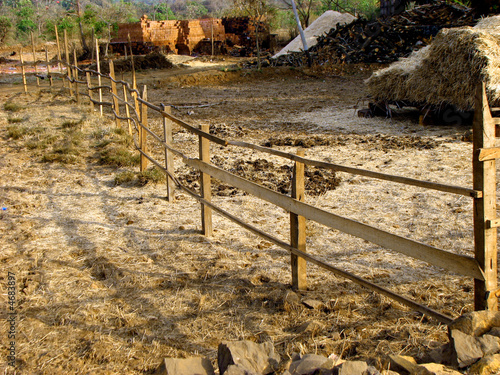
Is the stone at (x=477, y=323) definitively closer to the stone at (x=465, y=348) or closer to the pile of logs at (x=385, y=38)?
the stone at (x=465, y=348)

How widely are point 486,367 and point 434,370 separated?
23cm

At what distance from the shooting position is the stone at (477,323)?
2.18 meters

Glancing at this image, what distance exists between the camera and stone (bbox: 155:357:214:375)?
6.97 ft

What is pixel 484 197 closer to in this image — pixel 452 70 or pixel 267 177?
pixel 267 177

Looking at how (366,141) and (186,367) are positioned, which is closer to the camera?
(186,367)

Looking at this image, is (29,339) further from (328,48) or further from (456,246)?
(328,48)

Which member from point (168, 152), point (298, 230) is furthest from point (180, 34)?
point (298, 230)

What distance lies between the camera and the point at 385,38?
1866 cm

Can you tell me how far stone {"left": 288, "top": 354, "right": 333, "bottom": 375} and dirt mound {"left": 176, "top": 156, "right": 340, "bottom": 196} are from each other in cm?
371

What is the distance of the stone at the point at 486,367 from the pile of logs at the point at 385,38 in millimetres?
16412

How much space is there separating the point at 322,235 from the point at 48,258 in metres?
2.48

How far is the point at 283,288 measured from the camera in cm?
345

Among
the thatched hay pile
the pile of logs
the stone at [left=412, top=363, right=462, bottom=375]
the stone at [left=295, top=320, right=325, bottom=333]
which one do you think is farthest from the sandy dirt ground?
the pile of logs

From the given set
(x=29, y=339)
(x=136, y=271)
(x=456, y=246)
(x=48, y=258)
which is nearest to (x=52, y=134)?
(x=48, y=258)
